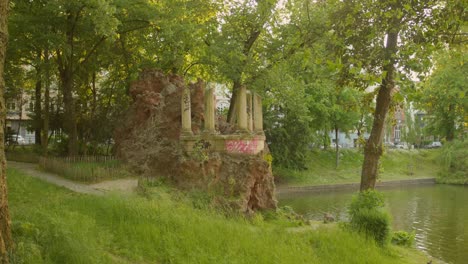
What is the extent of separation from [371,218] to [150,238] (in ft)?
22.6

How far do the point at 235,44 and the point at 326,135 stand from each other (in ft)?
82.4

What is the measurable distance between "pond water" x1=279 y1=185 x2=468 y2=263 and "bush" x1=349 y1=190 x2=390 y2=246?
4333 millimetres

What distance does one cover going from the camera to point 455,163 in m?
44.4

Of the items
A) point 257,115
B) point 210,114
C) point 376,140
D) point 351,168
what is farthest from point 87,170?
point 351,168

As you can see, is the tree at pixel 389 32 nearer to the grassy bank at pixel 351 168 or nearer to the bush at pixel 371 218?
the bush at pixel 371 218

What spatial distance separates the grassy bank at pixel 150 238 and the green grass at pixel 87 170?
3083 mm

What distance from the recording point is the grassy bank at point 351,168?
123 ft

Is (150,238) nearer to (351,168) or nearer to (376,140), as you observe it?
(376,140)

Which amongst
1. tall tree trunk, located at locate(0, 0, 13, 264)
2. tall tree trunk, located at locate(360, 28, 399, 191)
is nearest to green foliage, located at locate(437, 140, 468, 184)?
tall tree trunk, located at locate(360, 28, 399, 191)

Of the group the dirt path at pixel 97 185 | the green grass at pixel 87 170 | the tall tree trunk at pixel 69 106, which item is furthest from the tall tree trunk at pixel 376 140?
the tall tree trunk at pixel 69 106

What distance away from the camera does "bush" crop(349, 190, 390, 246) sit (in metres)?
13.0

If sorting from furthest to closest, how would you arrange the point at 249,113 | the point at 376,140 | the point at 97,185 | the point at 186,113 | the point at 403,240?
the point at 249,113 < the point at 186,113 < the point at 403,240 < the point at 97,185 < the point at 376,140

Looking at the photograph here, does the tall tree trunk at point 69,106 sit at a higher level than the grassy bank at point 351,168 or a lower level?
higher

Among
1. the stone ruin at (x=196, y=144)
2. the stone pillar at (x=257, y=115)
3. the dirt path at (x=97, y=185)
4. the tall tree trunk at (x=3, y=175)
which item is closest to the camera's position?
the tall tree trunk at (x=3, y=175)
